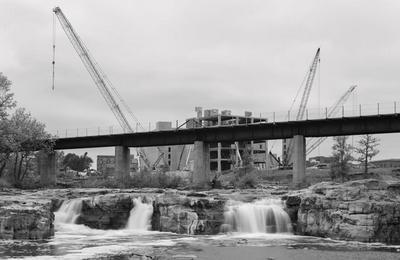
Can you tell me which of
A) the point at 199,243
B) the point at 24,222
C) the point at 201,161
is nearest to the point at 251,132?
the point at 201,161

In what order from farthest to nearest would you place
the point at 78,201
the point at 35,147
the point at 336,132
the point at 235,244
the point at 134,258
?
the point at 35,147, the point at 336,132, the point at 78,201, the point at 235,244, the point at 134,258

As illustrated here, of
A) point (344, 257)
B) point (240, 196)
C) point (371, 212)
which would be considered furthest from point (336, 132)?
point (344, 257)

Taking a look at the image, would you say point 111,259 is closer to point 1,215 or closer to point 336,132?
point 1,215

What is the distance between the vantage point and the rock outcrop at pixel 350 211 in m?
54.4

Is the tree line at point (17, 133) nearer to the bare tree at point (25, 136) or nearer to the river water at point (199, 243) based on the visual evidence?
the bare tree at point (25, 136)

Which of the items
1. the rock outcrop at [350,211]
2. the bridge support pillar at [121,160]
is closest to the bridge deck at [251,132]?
the bridge support pillar at [121,160]

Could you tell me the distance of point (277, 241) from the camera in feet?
172

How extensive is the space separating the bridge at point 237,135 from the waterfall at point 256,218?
32.9 m

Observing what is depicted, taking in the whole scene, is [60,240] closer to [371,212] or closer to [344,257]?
[344,257]

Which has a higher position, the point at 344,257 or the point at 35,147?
the point at 35,147

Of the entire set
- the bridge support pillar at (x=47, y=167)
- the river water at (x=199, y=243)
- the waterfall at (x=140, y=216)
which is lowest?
the river water at (x=199, y=243)

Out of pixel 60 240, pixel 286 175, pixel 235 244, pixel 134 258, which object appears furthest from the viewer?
pixel 286 175

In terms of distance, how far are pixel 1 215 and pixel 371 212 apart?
1417 inches

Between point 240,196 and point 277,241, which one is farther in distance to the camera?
point 240,196
